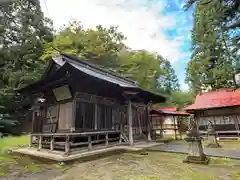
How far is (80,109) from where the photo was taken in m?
8.74

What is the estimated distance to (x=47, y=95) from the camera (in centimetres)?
1037

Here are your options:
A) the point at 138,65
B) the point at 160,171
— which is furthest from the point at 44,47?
the point at 160,171

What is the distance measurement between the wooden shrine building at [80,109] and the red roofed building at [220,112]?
20.8ft

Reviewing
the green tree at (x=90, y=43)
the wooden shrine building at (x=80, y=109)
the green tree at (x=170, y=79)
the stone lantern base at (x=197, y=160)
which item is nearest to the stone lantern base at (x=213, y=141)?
the wooden shrine building at (x=80, y=109)

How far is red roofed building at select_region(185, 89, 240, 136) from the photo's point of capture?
1420 centimetres

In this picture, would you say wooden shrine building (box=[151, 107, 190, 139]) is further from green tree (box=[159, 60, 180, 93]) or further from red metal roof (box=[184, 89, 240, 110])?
green tree (box=[159, 60, 180, 93])

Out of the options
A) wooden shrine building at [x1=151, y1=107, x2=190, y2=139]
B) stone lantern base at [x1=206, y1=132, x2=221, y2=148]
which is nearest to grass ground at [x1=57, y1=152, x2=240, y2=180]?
stone lantern base at [x1=206, y1=132, x2=221, y2=148]

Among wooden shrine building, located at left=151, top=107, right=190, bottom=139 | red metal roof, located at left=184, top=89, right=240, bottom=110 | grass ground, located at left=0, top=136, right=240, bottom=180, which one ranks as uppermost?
red metal roof, located at left=184, top=89, right=240, bottom=110

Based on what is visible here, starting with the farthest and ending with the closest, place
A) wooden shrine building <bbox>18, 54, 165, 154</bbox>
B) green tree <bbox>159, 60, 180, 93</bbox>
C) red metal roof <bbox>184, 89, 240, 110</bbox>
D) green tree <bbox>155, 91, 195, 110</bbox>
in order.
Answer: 1. green tree <bbox>159, 60, 180, 93</bbox>
2. green tree <bbox>155, 91, 195, 110</bbox>
3. red metal roof <bbox>184, 89, 240, 110</bbox>
4. wooden shrine building <bbox>18, 54, 165, 154</bbox>

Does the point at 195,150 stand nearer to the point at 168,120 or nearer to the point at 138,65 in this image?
the point at 138,65

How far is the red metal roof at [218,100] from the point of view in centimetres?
1437

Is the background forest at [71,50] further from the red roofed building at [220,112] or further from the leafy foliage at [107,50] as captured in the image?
the red roofed building at [220,112]

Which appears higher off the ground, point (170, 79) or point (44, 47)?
point (170, 79)

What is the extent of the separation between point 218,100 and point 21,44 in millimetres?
21955
